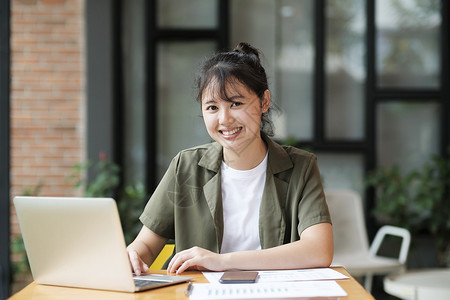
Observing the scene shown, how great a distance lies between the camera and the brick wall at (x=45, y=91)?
161 inches

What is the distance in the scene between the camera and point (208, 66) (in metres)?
1.76

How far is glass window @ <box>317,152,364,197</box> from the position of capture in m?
4.21

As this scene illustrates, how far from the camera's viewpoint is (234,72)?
171 cm

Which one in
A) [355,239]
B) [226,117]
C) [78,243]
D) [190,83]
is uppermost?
[190,83]

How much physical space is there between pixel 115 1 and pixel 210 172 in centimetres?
271

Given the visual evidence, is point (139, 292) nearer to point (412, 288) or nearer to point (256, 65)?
point (256, 65)

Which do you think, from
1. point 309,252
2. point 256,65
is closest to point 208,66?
point 256,65

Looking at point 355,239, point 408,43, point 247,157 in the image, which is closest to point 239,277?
point 247,157

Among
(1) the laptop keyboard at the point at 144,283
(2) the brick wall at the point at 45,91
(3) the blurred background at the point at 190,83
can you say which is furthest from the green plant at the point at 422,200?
(1) the laptop keyboard at the point at 144,283

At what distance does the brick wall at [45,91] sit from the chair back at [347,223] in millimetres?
1832

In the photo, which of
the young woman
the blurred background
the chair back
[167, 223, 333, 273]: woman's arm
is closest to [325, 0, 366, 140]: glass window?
the blurred background

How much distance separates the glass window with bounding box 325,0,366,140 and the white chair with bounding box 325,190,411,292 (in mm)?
712

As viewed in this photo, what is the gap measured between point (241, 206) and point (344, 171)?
8.44 feet

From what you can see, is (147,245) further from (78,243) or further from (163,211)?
(78,243)
